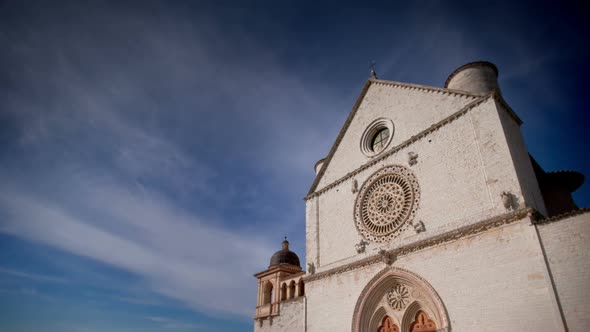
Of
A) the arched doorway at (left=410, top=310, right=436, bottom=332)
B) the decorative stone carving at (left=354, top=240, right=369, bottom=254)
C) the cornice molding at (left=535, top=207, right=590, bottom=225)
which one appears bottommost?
the arched doorway at (left=410, top=310, right=436, bottom=332)

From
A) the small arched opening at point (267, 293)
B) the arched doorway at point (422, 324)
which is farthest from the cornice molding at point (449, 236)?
the small arched opening at point (267, 293)

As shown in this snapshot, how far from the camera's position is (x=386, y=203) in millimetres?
13641

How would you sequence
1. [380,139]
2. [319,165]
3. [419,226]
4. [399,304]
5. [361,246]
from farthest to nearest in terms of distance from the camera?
[319,165]
[380,139]
[361,246]
[399,304]
[419,226]

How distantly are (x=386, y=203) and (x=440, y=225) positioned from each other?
256 cm

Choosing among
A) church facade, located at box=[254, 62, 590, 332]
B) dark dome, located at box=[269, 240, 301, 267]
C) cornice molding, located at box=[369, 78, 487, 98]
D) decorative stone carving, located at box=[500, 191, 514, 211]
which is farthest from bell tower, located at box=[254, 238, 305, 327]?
decorative stone carving, located at box=[500, 191, 514, 211]

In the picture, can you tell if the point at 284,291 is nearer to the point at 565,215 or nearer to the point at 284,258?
the point at 284,258

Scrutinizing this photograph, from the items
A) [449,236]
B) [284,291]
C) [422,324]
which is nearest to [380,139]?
[449,236]

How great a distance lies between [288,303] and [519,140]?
11455mm

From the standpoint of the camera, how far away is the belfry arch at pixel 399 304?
36.0 ft

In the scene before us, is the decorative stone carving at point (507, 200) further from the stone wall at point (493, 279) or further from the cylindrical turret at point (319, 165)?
the cylindrical turret at point (319, 165)

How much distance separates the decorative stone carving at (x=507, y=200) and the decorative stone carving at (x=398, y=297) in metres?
4.31

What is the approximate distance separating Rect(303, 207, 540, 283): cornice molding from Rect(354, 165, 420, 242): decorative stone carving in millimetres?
760

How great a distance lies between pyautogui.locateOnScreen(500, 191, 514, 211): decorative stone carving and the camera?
381 inches

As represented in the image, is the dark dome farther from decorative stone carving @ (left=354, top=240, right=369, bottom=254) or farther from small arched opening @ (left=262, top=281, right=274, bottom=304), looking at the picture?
decorative stone carving @ (left=354, top=240, right=369, bottom=254)
